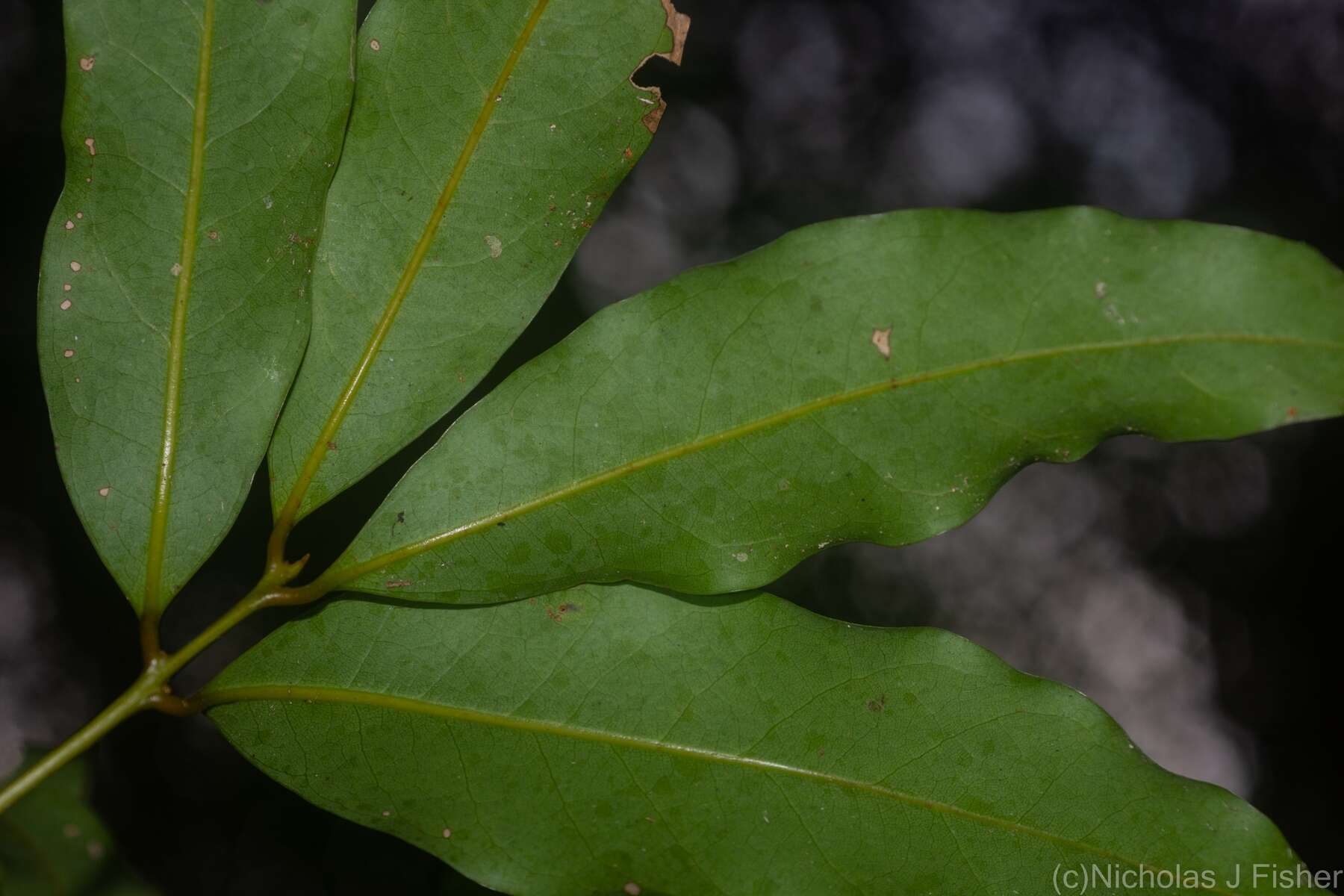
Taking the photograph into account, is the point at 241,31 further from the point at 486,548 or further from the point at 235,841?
the point at 235,841

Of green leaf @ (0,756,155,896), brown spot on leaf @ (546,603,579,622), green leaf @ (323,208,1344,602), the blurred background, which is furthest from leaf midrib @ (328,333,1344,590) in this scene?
the blurred background

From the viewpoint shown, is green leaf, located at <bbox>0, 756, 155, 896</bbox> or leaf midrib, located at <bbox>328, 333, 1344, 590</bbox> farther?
green leaf, located at <bbox>0, 756, 155, 896</bbox>

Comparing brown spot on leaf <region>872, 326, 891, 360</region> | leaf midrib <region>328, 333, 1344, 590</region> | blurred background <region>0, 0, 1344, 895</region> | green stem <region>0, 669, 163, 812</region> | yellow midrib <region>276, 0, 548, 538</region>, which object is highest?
yellow midrib <region>276, 0, 548, 538</region>

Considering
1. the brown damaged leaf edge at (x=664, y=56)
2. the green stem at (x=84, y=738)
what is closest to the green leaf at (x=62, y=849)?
the green stem at (x=84, y=738)

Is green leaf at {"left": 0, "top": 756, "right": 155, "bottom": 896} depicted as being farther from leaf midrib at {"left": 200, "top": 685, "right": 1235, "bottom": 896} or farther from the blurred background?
the blurred background

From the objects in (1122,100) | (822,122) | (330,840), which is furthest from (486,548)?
(1122,100)

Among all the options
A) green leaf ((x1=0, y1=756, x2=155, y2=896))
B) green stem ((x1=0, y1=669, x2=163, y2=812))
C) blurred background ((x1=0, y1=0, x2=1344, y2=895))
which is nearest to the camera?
green stem ((x1=0, y1=669, x2=163, y2=812))

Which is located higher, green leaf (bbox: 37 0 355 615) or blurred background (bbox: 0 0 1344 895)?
green leaf (bbox: 37 0 355 615)
